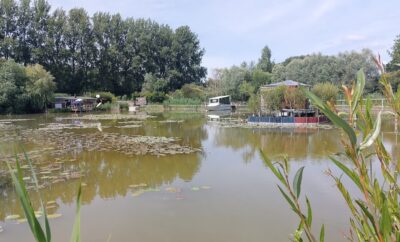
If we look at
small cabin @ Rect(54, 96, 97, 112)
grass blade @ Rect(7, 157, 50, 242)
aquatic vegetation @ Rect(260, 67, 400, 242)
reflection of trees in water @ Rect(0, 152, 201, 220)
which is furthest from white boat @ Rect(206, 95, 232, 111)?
grass blade @ Rect(7, 157, 50, 242)

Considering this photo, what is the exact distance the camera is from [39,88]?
33938 millimetres

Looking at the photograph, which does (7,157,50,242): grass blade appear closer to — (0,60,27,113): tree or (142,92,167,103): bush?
(0,60,27,113): tree

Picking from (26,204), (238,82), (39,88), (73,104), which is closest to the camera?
(26,204)

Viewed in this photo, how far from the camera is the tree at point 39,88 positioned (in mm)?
33906

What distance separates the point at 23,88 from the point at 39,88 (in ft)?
4.46

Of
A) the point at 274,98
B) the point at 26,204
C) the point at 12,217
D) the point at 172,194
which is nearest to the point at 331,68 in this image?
the point at 274,98

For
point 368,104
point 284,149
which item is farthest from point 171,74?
point 368,104

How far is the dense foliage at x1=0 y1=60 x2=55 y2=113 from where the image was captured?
32125 millimetres

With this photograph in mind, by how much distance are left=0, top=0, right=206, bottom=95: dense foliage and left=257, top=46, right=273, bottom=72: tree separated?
1120 centimetres

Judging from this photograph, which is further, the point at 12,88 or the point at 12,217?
the point at 12,88

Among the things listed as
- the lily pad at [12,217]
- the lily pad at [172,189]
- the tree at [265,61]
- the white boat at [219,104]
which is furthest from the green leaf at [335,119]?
the tree at [265,61]

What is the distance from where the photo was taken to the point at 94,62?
4962cm

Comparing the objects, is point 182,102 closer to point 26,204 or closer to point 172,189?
point 172,189

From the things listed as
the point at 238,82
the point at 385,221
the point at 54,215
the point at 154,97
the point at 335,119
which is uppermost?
the point at 238,82
